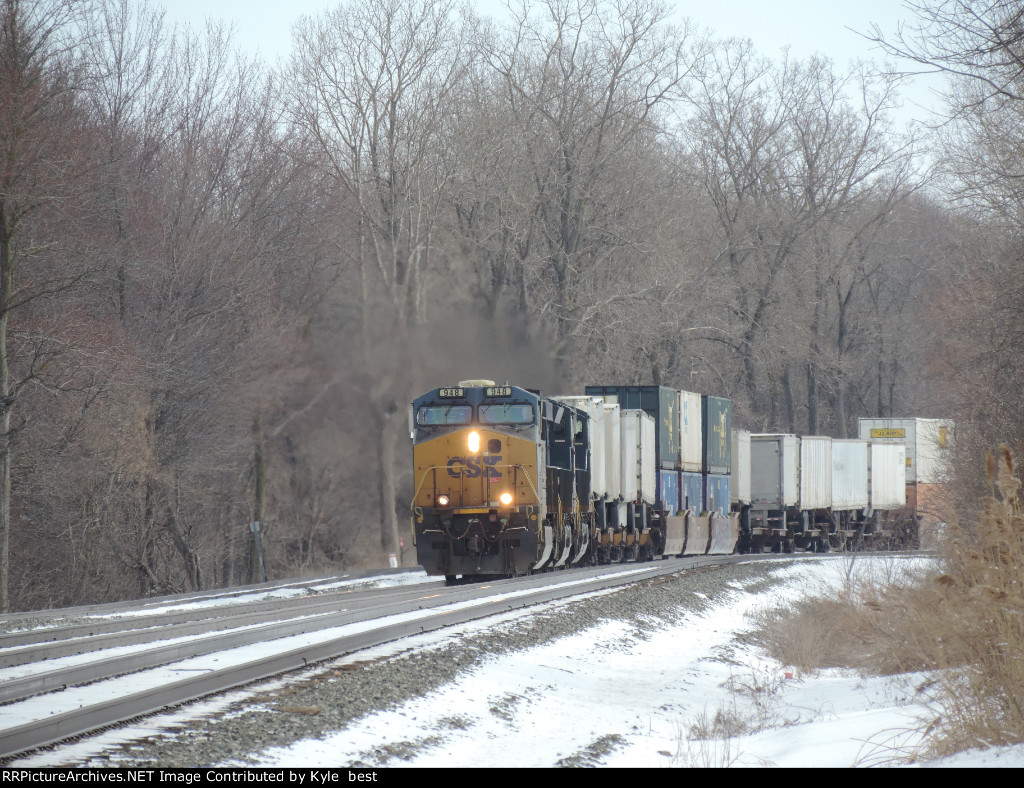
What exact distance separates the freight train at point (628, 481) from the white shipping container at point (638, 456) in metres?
0.04

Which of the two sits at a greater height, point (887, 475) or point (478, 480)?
point (478, 480)

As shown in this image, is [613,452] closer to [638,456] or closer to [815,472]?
[638,456]

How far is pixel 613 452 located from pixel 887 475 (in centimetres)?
1831

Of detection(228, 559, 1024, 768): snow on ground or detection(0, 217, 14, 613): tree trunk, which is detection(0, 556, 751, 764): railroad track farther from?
detection(0, 217, 14, 613): tree trunk

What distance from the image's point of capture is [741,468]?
3381cm

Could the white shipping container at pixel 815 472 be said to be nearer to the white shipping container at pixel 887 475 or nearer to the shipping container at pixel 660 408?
the white shipping container at pixel 887 475

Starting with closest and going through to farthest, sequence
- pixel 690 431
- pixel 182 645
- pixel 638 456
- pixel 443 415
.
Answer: pixel 182 645 → pixel 443 415 → pixel 638 456 → pixel 690 431

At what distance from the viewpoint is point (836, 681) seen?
11.9m

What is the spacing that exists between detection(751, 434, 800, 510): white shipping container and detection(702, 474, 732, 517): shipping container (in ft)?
7.87

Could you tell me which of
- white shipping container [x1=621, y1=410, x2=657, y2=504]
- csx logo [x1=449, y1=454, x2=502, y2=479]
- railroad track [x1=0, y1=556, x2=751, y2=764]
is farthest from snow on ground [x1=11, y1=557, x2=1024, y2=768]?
white shipping container [x1=621, y1=410, x2=657, y2=504]

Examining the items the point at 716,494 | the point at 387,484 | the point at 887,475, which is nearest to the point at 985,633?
the point at 716,494

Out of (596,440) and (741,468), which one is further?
(741,468)
